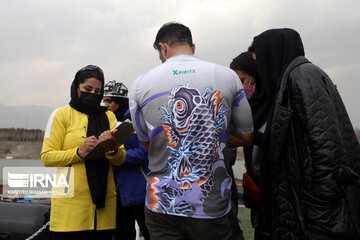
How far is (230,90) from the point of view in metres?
1.83

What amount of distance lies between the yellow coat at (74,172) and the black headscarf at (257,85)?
1161 mm

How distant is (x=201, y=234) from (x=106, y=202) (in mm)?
1171

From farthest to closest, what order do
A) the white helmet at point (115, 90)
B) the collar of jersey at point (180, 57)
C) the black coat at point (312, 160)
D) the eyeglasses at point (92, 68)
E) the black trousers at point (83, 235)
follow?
the white helmet at point (115, 90) → the eyeglasses at point (92, 68) → the black trousers at point (83, 235) → the collar of jersey at point (180, 57) → the black coat at point (312, 160)

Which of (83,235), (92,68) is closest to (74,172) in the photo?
(83,235)

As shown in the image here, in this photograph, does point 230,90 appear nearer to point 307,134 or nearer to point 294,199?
point 307,134

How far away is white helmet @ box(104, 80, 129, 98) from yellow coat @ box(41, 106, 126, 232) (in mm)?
911

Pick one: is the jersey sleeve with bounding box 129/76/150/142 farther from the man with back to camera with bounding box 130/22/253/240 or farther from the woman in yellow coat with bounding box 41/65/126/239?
the woman in yellow coat with bounding box 41/65/126/239

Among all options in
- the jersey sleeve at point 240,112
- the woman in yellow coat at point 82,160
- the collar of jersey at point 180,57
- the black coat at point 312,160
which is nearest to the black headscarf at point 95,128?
the woman in yellow coat at point 82,160

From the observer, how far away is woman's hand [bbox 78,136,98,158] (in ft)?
8.16

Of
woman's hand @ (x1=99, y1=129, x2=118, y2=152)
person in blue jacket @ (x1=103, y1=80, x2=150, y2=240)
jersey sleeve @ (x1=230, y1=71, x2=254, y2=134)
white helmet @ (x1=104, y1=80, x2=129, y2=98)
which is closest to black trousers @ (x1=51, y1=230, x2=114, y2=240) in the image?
person in blue jacket @ (x1=103, y1=80, x2=150, y2=240)

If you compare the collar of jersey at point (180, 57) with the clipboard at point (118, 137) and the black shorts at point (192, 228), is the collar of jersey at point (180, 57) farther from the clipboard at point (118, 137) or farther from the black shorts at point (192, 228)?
the black shorts at point (192, 228)

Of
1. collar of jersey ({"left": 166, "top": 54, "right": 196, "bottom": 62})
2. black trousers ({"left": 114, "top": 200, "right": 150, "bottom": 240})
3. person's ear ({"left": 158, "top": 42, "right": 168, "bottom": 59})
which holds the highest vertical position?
person's ear ({"left": 158, "top": 42, "right": 168, "bottom": 59})

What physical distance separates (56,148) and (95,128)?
0.34m

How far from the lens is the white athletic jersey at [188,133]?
5.59 ft
